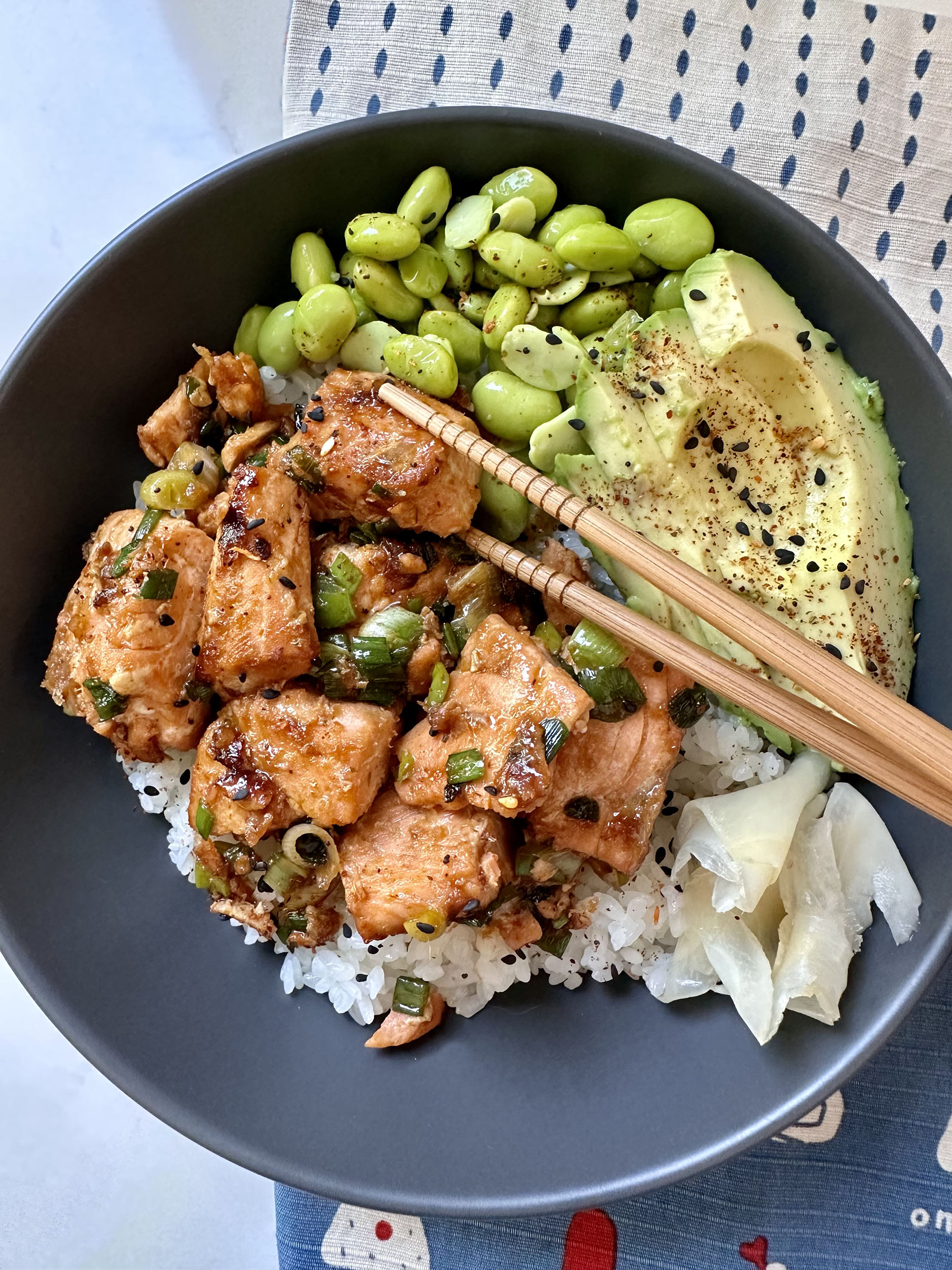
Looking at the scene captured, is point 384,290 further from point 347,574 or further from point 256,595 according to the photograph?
point 256,595

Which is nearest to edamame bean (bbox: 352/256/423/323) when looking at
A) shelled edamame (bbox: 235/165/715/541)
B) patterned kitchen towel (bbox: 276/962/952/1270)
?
shelled edamame (bbox: 235/165/715/541)

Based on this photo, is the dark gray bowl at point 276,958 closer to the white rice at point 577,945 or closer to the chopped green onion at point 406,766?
the white rice at point 577,945

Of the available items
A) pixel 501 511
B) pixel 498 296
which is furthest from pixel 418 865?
pixel 498 296

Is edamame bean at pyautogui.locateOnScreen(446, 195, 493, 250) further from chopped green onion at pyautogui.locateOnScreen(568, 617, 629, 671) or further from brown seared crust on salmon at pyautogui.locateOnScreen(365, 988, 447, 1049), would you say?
brown seared crust on salmon at pyautogui.locateOnScreen(365, 988, 447, 1049)

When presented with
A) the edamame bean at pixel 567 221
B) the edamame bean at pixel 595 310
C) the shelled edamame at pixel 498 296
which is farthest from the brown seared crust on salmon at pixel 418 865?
the edamame bean at pixel 567 221

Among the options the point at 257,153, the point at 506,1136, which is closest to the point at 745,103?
the point at 257,153
